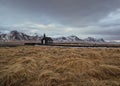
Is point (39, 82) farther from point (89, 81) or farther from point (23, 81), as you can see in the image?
point (89, 81)

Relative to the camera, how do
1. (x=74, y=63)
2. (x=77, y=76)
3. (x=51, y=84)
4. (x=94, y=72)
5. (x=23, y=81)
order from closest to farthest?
1. (x=51, y=84)
2. (x=23, y=81)
3. (x=77, y=76)
4. (x=94, y=72)
5. (x=74, y=63)

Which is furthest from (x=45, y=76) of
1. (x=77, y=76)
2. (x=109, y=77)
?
(x=109, y=77)

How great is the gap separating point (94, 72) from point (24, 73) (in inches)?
193

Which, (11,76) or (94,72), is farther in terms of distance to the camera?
(94,72)

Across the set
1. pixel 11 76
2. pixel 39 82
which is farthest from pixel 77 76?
pixel 11 76

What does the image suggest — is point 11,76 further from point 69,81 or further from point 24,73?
point 69,81

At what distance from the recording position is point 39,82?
28.6 feet

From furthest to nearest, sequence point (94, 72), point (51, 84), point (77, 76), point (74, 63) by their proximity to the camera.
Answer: point (74, 63)
point (94, 72)
point (77, 76)
point (51, 84)

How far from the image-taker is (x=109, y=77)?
1005 cm

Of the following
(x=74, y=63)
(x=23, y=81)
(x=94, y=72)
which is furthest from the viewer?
(x=74, y=63)

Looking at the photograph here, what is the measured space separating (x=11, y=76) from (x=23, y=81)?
966mm

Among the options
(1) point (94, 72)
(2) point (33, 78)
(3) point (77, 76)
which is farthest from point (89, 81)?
(2) point (33, 78)

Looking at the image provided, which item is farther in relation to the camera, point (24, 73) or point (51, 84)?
point (24, 73)

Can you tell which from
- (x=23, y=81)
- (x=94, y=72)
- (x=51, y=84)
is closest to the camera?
(x=51, y=84)
